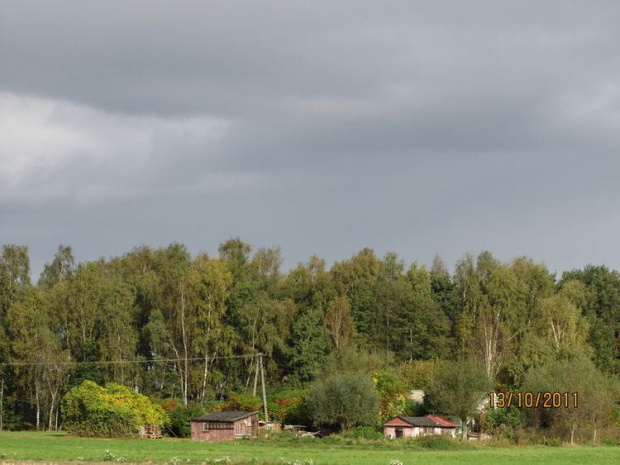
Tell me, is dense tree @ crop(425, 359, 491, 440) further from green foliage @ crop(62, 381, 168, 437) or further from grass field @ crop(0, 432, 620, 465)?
green foliage @ crop(62, 381, 168, 437)

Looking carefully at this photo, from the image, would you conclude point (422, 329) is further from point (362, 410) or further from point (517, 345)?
point (362, 410)

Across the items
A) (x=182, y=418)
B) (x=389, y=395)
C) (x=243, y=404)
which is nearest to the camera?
(x=182, y=418)

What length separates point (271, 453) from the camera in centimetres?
5762

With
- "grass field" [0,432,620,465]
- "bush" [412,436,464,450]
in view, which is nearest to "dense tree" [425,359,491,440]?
"grass field" [0,432,620,465]

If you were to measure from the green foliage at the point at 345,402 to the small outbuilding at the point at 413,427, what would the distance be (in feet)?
7.00

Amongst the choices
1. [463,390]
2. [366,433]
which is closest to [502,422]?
[463,390]

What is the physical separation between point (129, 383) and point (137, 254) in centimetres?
2786

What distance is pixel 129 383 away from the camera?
95125 millimetres

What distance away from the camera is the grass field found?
50875 millimetres

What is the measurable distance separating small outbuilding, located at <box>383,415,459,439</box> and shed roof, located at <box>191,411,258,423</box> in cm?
1200

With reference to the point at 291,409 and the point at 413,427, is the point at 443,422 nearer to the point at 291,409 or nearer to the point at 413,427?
the point at 413,427

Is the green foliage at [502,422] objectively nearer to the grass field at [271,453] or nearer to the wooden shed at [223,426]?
the grass field at [271,453]

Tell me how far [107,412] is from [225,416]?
10.2m

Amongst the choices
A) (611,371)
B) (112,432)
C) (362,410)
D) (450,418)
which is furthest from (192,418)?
(611,371)
